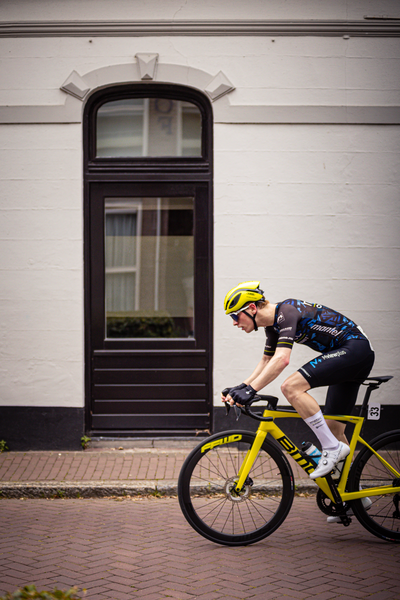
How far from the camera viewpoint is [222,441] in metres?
4.29

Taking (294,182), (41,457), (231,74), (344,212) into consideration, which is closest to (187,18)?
(231,74)

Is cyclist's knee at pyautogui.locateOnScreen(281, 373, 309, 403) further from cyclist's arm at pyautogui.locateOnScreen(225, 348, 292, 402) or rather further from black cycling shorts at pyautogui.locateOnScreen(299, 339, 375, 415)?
cyclist's arm at pyautogui.locateOnScreen(225, 348, 292, 402)

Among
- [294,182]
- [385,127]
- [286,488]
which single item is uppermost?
[385,127]

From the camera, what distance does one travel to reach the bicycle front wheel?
169 inches

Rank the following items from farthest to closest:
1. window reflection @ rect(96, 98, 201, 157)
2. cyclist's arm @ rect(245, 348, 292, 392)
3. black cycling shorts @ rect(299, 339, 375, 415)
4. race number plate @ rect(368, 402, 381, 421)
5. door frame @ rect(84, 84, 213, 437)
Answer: window reflection @ rect(96, 98, 201, 157) < door frame @ rect(84, 84, 213, 437) < race number plate @ rect(368, 402, 381, 421) < black cycling shorts @ rect(299, 339, 375, 415) < cyclist's arm @ rect(245, 348, 292, 392)

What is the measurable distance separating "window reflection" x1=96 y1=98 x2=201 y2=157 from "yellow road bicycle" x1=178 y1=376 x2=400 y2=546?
4388 mm

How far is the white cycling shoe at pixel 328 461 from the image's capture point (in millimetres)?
4258

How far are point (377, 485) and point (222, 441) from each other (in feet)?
4.00

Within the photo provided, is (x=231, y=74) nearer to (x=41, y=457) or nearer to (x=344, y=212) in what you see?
(x=344, y=212)

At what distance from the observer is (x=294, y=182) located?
7.28 m

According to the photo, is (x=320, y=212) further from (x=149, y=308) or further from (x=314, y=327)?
(x=314, y=327)

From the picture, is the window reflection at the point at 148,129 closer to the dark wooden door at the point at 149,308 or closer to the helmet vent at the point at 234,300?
the dark wooden door at the point at 149,308

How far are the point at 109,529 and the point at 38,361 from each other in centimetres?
300

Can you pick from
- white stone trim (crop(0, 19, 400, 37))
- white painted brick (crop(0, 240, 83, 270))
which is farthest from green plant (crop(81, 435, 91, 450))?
white stone trim (crop(0, 19, 400, 37))
